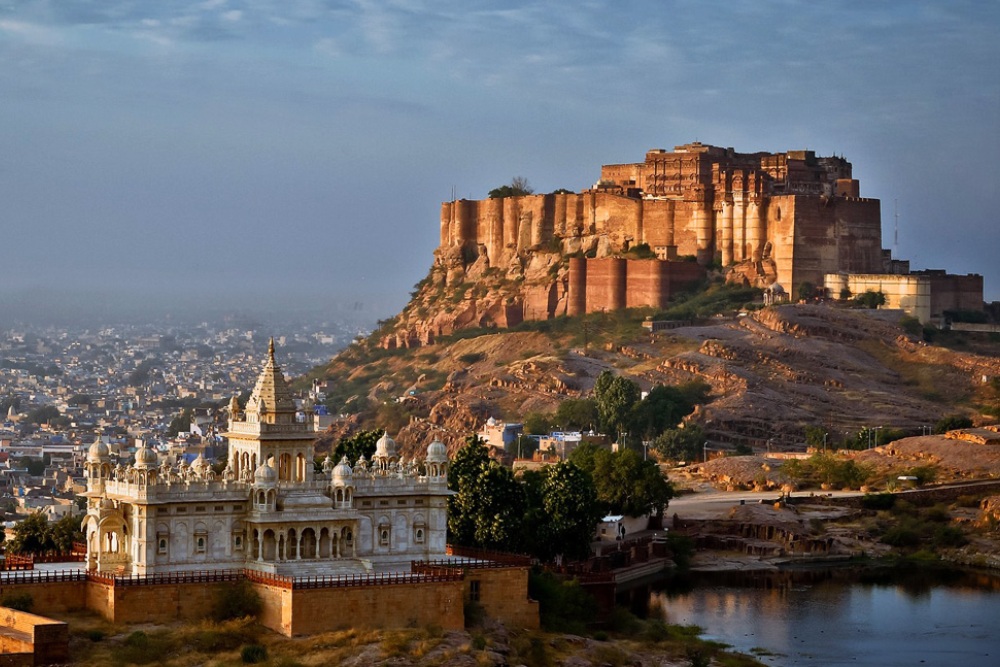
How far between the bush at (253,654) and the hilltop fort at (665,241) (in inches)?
2699

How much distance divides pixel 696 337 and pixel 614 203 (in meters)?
14.4

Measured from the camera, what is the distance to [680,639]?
6331 centimetres

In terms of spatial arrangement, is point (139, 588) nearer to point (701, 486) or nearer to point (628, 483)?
point (628, 483)

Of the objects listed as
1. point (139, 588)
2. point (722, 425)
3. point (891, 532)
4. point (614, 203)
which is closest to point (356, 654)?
point (139, 588)

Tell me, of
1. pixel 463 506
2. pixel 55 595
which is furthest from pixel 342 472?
pixel 463 506

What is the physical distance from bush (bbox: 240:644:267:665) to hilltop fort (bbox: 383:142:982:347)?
68.5 metres

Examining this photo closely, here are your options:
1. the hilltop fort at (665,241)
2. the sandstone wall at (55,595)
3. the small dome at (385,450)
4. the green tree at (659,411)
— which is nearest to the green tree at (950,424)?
the green tree at (659,411)

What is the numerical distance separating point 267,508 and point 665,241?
70.2 meters

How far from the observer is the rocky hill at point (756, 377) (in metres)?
106

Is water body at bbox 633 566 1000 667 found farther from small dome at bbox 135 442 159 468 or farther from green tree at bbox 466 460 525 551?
small dome at bbox 135 442 159 468

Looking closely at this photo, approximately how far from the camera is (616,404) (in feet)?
343

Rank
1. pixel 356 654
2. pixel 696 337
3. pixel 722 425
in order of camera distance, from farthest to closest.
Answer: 1. pixel 696 337
2. pixel 722 425
3. pixel 356 654

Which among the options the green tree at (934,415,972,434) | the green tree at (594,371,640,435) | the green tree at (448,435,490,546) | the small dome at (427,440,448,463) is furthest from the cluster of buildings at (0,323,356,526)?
the green tree at (934,415,972,434)

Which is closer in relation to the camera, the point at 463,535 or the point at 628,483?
the point at 463,535
